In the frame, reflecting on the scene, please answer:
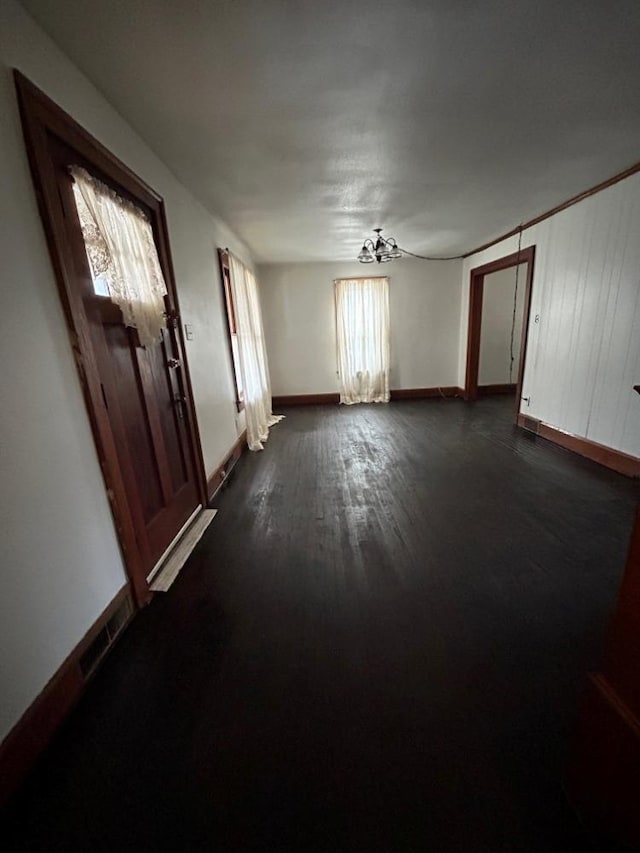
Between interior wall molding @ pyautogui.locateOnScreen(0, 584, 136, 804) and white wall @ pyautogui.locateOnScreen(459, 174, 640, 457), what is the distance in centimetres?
379

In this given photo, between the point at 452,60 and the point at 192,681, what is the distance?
2749 millimetres

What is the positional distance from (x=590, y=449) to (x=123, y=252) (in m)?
4.00

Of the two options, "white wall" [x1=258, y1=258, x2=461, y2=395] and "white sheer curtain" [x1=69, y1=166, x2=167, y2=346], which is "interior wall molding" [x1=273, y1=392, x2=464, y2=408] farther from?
"white sheer curtain" [x1=69, y1=166, x2=167, y2=346]

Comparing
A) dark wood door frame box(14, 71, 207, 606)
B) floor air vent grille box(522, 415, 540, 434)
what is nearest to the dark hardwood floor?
dark wood door frame box(14, 71, 207, 606)

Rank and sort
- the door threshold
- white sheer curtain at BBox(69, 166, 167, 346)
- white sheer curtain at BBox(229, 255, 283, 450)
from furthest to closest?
1. white sheer curtain at BBox(229, 255, 283, 450)
2. the door threshold
3. white sheer curtain at BBox(69, 166, 167, 346)

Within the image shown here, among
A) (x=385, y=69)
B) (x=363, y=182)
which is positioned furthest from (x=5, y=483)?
(x=363, y=182)

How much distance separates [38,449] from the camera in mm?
1132

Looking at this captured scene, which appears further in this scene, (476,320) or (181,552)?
(476,320)

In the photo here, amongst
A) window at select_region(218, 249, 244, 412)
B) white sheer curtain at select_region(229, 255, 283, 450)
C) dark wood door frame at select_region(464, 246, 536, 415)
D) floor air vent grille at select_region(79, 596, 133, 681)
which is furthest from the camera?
dark wood door frame at select_region(464, 246, 536, 415)

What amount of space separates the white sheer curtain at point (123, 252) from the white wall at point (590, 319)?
3.59 meters

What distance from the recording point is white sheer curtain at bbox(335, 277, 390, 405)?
218 inches

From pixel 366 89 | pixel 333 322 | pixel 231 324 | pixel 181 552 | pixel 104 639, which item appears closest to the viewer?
pixel 104 639

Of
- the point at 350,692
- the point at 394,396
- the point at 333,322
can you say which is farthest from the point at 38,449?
the point at 394,396

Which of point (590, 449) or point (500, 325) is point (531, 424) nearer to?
point (590, 449)
